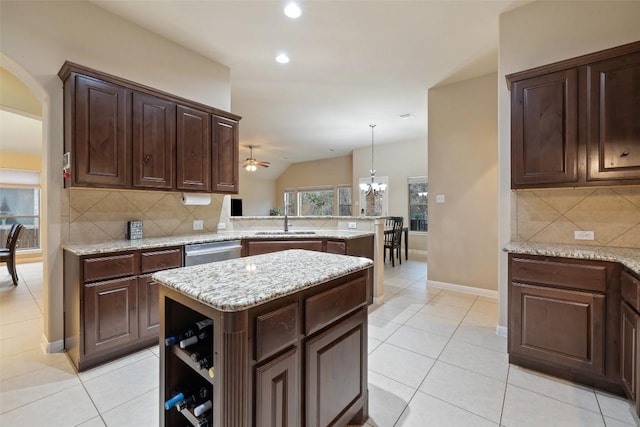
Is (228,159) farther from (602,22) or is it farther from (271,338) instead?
(602,22)

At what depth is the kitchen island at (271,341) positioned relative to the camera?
92 centimetres

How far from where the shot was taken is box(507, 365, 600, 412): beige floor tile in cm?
172

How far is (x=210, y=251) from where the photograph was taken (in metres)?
2.79

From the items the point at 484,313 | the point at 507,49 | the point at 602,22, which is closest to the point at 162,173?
the point at 507,49

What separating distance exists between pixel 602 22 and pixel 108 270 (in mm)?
4354

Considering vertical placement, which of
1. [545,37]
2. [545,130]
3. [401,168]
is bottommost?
[545,130]

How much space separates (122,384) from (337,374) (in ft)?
5.32

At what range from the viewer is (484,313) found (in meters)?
3.18

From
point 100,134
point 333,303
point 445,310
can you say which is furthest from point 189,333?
point 445,310

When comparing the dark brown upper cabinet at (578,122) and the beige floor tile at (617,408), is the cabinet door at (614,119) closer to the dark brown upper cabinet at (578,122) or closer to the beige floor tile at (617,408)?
the dark brown upper cabinet at (578,122)

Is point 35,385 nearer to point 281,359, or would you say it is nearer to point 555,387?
point 281,359

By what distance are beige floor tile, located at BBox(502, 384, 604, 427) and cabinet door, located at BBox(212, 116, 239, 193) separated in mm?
3159

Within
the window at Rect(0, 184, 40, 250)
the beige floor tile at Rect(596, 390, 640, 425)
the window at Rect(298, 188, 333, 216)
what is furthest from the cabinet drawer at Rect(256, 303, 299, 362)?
the window at Rect(298, 188, 333, 216)

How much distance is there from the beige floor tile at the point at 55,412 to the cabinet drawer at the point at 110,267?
2.46 feet
